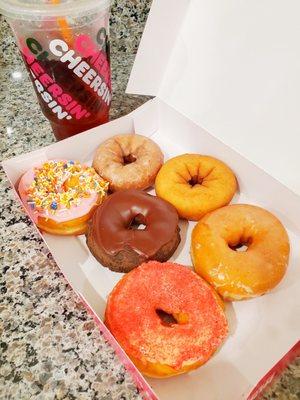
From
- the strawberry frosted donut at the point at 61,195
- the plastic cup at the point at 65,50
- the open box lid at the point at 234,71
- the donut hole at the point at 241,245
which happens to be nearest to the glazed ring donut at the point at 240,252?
the donut hole at the point at 241,245

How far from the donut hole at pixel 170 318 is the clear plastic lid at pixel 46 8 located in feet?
1.98

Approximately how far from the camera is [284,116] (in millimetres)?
781

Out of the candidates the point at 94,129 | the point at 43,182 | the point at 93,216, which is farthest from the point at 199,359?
the point at 94,129

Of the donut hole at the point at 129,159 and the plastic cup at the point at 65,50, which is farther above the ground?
the plastic cup at the point at 65,50

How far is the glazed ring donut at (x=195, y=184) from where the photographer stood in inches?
32.4

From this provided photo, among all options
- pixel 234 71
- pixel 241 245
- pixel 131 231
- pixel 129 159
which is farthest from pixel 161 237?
pixel 234 71

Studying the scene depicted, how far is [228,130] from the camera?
2.89 feet

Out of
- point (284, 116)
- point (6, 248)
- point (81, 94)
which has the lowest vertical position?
point (6, 248)

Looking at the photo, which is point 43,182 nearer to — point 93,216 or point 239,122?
point 93,216

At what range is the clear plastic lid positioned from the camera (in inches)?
28.5

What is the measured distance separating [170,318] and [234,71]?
1.90ft

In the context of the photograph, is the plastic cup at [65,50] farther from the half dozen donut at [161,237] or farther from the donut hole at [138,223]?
the donut hole at [138,223]

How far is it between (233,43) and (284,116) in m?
0.22

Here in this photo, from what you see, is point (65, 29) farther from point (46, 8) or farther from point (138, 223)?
point (138, 223)
